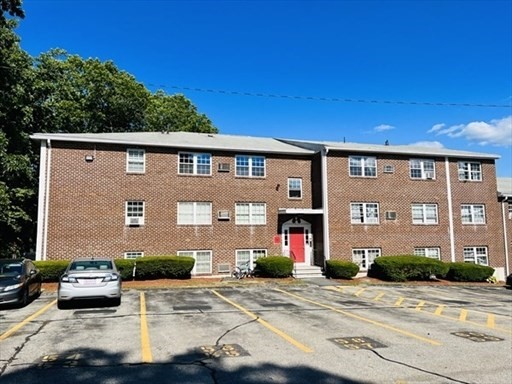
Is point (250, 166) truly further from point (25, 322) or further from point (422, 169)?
point (25, 322)

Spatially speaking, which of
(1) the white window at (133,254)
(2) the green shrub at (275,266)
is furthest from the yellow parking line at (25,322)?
(2) the green shrub at (275,266)

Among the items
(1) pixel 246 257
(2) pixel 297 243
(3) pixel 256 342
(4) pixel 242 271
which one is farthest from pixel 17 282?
(2) pixel 297 243

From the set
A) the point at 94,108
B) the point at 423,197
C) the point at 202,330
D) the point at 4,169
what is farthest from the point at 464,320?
the point at 94,108

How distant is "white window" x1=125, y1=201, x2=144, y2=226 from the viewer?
67.7 ft

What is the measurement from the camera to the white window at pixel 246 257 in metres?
22.2

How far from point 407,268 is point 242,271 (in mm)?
8674

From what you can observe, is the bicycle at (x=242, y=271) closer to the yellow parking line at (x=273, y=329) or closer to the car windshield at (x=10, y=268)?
the yellow parking line at (x=273, y=329)

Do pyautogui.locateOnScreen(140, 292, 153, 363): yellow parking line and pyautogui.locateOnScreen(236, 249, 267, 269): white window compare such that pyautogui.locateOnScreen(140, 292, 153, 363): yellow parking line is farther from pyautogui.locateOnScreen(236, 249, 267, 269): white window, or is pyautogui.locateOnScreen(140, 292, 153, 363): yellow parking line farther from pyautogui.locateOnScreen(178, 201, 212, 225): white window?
pyautogui.locateOnScreen(236, 249, 267, 269): white window

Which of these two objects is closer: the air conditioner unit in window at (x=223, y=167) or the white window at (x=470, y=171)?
the air conditioner unit in window at (x=223, y=167)

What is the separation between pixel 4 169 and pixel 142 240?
324 inches

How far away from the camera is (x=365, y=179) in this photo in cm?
2398

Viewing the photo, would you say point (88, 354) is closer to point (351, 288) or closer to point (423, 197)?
point (351, 288)

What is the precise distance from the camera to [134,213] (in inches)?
821

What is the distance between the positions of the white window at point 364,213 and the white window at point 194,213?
8063mm
